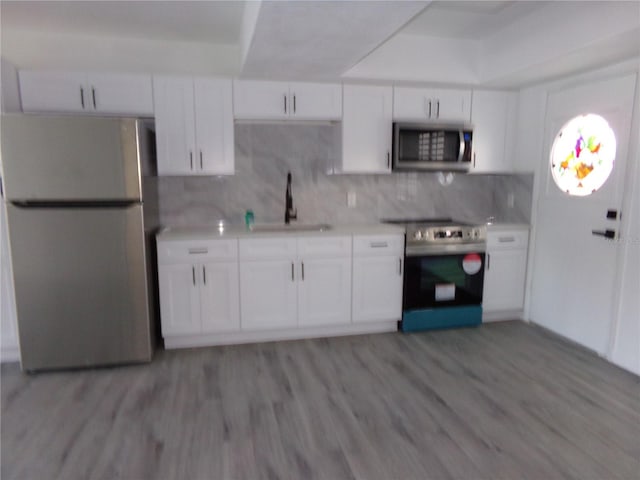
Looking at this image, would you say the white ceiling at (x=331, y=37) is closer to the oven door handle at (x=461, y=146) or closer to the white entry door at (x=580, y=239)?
the white entry door at (x=580, y=239)

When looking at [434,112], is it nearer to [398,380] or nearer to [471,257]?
[471,257]

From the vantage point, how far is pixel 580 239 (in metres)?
3.29

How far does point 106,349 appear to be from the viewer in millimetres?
2881

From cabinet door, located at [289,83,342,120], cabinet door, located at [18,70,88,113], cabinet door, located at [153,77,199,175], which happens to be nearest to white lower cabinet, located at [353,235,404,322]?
cabinet door, located at [289,83,342,120]

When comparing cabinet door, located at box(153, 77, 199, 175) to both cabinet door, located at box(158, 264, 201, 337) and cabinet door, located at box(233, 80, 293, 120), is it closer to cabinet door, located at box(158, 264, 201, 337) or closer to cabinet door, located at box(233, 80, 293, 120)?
cabinet door, located at box(233, 80, 293, 120)

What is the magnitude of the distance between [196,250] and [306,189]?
1.21 m

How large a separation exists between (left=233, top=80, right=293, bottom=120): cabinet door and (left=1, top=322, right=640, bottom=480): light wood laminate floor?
6.28 feet

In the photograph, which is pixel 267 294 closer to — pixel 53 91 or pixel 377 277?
pixel 377 277

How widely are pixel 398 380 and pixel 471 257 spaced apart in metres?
1.43

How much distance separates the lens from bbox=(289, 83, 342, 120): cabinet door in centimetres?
342

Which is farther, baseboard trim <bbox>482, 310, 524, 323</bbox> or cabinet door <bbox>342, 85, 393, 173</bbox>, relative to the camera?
baseboard trim <bbox>482, 310, 524, 323</bbox>

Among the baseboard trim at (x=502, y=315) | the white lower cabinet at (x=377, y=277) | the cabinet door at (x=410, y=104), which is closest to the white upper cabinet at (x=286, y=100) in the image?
the cabinet door at (x=410, y=104)

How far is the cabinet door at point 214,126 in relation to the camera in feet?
10.8

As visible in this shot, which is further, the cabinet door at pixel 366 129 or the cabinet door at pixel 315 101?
the cabinet door at pixel 366 129
